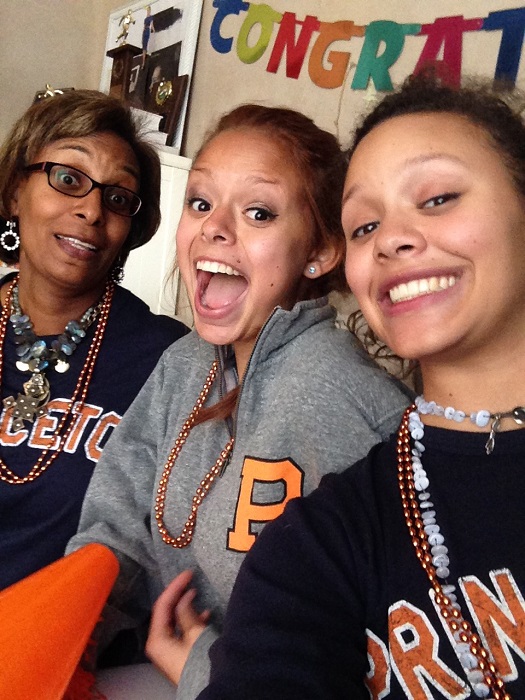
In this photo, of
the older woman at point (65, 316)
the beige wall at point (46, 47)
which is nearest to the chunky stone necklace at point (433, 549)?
the older woman at point (65, 316)

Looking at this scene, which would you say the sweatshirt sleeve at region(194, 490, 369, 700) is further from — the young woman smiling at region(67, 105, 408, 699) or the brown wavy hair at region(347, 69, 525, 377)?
the brown wavy hair at region(347, 69, 525, 377)

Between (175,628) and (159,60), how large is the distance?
2.17 m

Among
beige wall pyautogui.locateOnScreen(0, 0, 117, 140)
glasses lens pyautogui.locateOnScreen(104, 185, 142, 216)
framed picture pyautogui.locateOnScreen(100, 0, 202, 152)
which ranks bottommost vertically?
glasses lens pyautogui.locateOnScreen(104, 185, 142, 216)

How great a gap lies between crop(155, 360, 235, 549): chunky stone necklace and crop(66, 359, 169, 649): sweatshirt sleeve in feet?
0.16

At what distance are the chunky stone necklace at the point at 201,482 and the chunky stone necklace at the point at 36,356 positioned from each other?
35 cm

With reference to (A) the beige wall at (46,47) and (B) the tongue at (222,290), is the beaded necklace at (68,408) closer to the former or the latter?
(B) the tongue at (222,290)

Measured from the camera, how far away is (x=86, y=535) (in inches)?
35.8

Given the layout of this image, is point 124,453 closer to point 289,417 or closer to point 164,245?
point 289,417

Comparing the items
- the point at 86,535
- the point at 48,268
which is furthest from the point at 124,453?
the point at 48,268

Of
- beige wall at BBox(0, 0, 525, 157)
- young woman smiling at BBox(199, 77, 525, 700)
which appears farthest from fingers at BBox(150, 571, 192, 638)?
beige wall at BBox(0, 0, 525, 157)

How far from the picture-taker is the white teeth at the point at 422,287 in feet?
2.04

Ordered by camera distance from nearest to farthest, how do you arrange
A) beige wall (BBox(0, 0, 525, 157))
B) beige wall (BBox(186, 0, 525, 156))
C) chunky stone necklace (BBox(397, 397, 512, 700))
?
chunky stone necklace (BBox(397, 397, 512, 700)) < beige wall (BBox(186, 0, 525, 156)) < beige wall (BBox(0, 0, 525, 157))

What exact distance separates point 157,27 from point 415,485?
2344mm

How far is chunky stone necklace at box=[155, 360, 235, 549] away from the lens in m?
0.86
